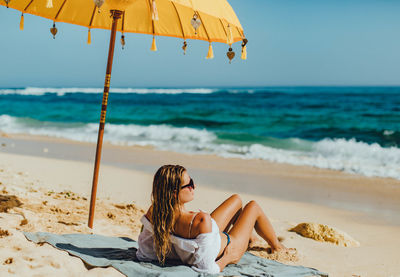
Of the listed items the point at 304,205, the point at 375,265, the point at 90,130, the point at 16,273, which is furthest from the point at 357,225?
the point at 90,130

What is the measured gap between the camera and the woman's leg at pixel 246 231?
348cm

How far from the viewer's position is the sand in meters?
3.90

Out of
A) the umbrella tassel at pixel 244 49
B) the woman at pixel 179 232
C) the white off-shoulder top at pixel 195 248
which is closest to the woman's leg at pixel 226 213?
the woman at pixel 179 232

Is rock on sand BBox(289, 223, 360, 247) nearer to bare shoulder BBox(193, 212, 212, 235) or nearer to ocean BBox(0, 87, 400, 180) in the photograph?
bare shoulder BBox(193, 212, 212, 235)

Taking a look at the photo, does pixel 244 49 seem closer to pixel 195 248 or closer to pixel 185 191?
pixel 185 191

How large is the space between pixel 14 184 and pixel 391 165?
828 cm

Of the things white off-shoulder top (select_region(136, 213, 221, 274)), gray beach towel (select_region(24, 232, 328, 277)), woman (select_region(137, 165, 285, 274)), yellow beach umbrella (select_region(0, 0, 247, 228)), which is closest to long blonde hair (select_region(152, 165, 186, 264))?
woman (select_region(137, 165, 285, 274))

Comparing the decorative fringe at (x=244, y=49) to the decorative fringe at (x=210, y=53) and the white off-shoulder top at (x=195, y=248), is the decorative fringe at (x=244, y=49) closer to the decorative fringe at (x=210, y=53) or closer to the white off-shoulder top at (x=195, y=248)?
the decorative fringe at (x=210, y=53)

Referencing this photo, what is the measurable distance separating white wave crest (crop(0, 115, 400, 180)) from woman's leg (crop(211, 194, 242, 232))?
6.18m

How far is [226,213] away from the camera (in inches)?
145

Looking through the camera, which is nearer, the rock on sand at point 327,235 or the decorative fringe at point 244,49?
the decorative fringe at point 244,49

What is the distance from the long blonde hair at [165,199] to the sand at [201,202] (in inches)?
20.3

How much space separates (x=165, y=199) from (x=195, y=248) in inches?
17.1

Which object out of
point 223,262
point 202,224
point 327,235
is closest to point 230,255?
point 223,262
